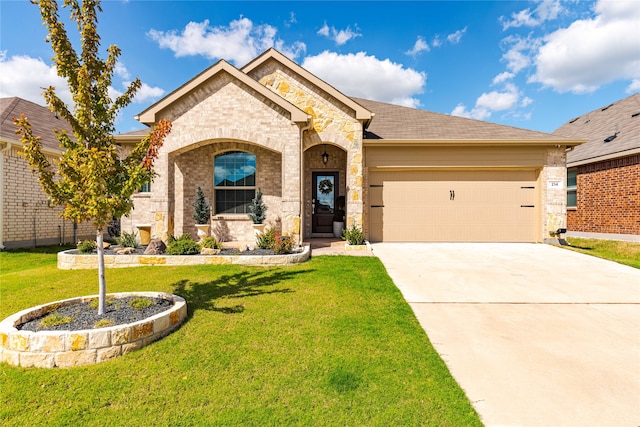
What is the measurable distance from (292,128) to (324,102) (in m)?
1.97

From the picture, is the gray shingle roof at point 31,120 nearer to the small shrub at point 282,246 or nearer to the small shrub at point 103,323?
the small shrub at point 282,246

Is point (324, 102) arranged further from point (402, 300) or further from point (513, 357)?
point (513, 357)

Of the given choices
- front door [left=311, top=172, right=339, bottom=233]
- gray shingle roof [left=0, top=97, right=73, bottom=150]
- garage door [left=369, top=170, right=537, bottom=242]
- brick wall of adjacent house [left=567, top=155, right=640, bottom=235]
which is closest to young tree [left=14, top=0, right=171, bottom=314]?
front door [left=311, top=172, right=339, bottom=233]

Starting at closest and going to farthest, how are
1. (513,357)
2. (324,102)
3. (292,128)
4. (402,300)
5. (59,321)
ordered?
1. (513,357)
2. (59,321)
3. (402,300)
4. (292,128)
5. (324,102)

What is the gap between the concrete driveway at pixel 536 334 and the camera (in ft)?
7.74

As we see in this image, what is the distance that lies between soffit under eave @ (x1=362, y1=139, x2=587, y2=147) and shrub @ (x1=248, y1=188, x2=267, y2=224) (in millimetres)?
4045

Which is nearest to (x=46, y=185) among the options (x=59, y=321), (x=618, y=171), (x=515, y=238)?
(x=59, y=321)

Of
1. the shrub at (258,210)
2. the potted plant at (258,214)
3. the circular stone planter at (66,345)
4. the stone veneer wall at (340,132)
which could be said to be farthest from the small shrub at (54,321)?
the stone veneer wall at (340,132)

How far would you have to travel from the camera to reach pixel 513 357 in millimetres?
3016

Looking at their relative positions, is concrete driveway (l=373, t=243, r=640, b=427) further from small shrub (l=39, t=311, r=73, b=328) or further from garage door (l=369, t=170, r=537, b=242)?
small shrub (l=39, t=311, r=73, b=328)

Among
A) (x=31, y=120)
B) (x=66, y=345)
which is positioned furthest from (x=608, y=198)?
(x=31, y=120)

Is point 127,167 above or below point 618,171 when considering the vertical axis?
below

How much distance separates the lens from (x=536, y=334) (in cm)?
352

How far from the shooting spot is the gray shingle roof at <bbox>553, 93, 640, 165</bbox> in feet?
36.0
